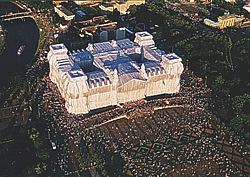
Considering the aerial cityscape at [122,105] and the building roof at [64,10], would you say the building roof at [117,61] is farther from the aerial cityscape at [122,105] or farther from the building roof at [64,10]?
the building roof at [64,10]

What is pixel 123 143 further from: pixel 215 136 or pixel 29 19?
pixel 29 19

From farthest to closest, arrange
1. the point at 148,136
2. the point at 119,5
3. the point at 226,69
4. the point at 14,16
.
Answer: the point at 119,5
the point at 14,16
the point at 226,69
the point at 148,136

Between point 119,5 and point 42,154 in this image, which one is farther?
point 119,5

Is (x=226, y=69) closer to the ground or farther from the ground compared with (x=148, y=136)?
farther from the ground

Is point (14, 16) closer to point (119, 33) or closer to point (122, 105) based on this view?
point (119, 33)

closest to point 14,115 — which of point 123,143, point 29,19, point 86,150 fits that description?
point 86,150

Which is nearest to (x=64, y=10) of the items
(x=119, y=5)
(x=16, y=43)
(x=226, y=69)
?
(x=119, y=5)

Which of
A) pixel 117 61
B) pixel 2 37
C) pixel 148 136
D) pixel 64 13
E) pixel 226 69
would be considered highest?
pixel 117 61

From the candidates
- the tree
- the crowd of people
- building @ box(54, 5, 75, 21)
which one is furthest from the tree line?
building @ box(54, 5, 75, 21)
